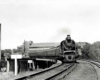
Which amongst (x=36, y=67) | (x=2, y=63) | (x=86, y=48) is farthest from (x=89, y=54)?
(x=36, y=67)

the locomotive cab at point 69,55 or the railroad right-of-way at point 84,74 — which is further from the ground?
the locomotive cab at point 69,55

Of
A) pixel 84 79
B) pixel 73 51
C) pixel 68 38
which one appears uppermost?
pixel 68 38

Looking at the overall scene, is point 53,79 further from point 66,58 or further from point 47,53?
point 47,53

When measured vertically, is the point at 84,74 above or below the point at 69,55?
below

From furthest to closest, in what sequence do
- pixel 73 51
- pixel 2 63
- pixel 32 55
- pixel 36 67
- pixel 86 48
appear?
pixel 86 48
pixel 32 55
pixel 2 63
pixel 73 51
pixel 36 67

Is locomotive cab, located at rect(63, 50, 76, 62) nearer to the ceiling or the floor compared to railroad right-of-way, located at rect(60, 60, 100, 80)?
nearer to the ceiling

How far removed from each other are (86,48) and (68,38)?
89.4 ft

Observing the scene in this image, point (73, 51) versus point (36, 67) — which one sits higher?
point (73, 51)

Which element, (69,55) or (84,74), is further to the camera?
(69,55)

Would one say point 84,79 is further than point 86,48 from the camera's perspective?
No

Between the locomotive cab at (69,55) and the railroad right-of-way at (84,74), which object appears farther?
the locomotive cab at (69,55)

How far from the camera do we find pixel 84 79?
434 inches

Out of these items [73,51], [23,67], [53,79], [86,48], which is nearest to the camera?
[53,79]

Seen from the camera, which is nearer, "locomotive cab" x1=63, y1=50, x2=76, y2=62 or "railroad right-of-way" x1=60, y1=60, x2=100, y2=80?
"railroad right-of-way" x1=60, y1=60, x2=100, y2=80
